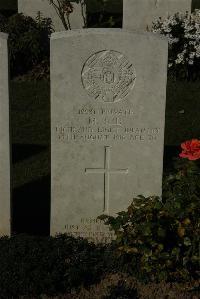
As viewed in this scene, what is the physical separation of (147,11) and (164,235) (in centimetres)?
691

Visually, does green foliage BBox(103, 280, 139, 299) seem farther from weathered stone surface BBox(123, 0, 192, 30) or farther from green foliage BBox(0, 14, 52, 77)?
weathered stone surface BBox(123, 0, 192, 30)

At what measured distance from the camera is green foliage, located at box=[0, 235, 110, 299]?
17.2 ft

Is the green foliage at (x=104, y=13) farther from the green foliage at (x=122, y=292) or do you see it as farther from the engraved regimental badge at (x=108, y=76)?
the green foliage at (x=122, y=292)

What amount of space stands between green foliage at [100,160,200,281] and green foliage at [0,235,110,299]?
0.91ft

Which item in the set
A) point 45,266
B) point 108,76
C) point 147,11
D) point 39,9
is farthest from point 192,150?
point 39,9

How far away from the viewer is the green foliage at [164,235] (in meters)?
5.37

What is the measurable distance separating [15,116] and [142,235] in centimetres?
454

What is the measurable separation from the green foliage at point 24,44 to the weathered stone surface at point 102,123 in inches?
210

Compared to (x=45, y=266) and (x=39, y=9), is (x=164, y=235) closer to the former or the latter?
(x=45, y=266)

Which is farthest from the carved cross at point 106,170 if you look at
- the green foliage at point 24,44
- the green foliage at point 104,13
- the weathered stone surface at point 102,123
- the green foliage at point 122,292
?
the green foliage at point 104,13

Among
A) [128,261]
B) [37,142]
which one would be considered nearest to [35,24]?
[37,142]

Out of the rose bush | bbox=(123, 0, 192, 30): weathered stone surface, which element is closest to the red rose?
the rose bush

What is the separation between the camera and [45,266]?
5367mm

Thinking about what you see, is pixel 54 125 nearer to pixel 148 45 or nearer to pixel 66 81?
pixel 66 81
